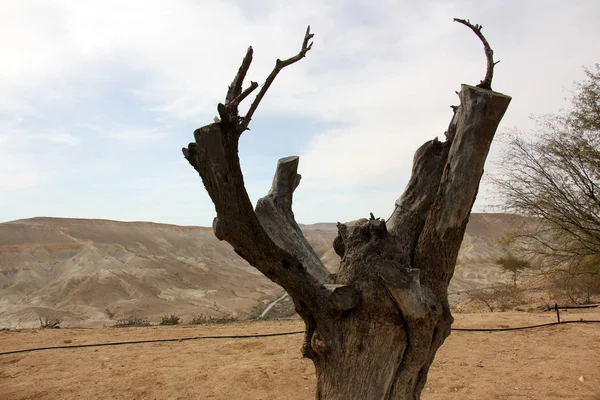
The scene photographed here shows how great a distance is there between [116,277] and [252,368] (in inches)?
845

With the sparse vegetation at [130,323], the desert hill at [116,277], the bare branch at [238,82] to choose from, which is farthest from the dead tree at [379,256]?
the desert hill at [116,277]

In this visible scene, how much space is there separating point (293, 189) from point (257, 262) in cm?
86

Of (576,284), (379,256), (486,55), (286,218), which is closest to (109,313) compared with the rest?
(576,284)

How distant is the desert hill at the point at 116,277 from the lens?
1984cm

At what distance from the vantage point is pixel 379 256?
2.69 meters

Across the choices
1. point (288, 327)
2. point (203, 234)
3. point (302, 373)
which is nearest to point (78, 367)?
point (302, 373)

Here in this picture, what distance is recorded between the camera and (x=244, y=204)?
253 centimetres

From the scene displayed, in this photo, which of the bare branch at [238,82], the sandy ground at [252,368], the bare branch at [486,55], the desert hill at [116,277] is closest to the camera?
the bare branch at [238,82]

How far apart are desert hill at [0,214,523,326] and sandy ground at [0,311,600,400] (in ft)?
20.5

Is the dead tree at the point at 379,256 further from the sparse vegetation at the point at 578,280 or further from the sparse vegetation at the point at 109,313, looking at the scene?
the sparse vegetation at the point at 109,313

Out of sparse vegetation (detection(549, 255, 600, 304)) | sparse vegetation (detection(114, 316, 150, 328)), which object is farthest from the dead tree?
sparse vegetation (detection(549, 255, 600, 304))

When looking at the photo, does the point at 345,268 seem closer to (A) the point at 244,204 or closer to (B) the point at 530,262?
(A) the point at 244,204

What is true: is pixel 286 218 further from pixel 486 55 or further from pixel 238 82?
pixel 486 55

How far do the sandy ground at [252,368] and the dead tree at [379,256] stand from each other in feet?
7.61
